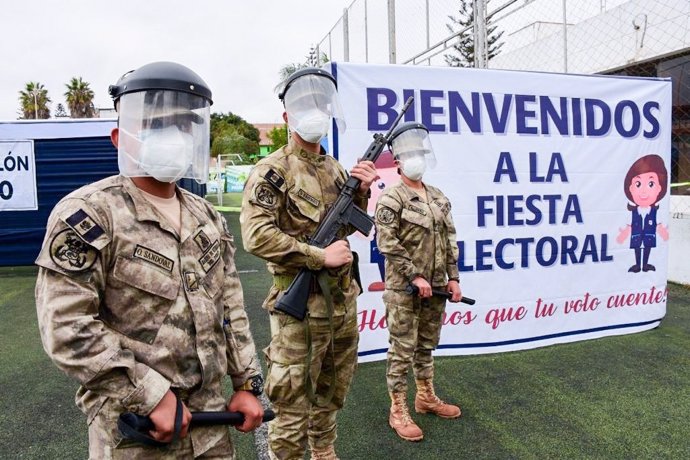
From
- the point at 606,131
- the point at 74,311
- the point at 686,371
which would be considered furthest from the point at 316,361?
the point at 606,131

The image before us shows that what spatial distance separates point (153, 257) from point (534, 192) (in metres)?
3.81

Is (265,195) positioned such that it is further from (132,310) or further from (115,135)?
(132,310)

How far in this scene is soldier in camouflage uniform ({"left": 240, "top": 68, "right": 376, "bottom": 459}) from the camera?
2.19m

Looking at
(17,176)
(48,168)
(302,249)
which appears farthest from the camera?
(48,168)

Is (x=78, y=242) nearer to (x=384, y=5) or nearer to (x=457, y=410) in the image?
(x=457, y=410)

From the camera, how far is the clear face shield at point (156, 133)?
4.42 feet

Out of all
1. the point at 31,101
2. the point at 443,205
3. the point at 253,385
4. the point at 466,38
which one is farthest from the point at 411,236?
the point at 31,101

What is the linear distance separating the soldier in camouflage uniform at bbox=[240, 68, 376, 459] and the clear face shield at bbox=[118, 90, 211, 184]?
776 mm

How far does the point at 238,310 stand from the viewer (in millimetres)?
1628

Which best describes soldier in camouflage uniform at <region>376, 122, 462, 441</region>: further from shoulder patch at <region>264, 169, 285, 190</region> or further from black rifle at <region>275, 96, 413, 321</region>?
shoulder patch at <region>264, 169, 285, 190</region>

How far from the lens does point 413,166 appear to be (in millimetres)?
3070

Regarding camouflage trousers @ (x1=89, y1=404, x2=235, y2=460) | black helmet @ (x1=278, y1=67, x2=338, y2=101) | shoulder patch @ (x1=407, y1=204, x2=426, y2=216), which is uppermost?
black helmet @ (x1=278, y1=67, x2=338, y2=101)

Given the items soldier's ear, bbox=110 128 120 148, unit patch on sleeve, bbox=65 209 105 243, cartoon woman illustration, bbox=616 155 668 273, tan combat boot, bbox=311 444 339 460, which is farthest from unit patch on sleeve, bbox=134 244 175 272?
cartoon woman illustration, bbox=616 155 668 273

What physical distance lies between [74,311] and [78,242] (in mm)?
165
